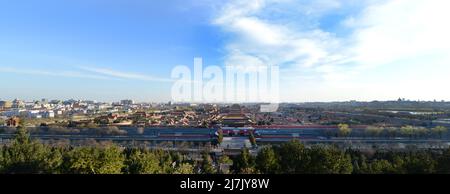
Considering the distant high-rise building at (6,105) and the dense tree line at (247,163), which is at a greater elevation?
the distant high-rise building at (6,105)

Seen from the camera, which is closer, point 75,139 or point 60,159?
point 60,159

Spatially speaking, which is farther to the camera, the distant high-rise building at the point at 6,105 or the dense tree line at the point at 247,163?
the distant high-rise building at the point at 6,105

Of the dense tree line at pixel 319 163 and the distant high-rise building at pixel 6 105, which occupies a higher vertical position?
the distant high-rise building at pixel 6 105

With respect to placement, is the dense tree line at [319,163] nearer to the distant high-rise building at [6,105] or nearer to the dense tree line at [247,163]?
the dense tree line at [247,163]

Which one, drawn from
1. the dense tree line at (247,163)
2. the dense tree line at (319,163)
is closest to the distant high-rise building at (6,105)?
the dense tree line at (247,163)

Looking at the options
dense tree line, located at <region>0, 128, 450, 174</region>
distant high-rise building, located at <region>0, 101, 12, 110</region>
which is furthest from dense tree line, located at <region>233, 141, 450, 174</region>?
distant high-rise building, located at <region>0, 101, 12, 110</region>

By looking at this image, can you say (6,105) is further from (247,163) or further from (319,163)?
(319,163)
